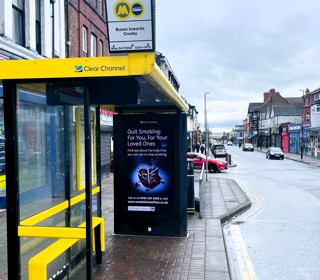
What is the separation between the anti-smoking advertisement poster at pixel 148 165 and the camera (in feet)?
22.7

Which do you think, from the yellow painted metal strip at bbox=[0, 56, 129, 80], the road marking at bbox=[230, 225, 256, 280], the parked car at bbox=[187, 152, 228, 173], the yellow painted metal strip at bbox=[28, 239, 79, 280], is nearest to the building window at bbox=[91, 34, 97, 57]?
the parked car at bbox=[187, 152, 228, 173]

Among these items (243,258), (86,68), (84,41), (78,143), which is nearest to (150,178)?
(243,258)

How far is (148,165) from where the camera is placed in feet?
23.1

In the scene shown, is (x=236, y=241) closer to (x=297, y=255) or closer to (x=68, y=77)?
(x=297, y=255)

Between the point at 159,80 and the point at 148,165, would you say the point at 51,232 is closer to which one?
the point at 159,80

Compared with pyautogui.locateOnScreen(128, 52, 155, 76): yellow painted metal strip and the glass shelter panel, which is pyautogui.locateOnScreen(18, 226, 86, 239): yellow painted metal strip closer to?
the glass shelter panel

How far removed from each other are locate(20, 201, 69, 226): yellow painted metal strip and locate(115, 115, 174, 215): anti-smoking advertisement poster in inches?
89.8

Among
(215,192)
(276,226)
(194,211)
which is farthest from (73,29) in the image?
(276,226)

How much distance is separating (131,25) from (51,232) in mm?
2444

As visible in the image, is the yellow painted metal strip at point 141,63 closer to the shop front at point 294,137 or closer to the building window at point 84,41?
the building window at point 84,41

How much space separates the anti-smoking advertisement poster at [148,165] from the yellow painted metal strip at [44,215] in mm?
2281

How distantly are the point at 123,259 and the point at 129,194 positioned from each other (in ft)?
4.86

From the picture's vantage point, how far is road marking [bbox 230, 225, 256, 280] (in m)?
5.70

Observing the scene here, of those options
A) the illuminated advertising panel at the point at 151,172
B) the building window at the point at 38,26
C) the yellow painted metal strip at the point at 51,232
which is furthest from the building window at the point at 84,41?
the yellow painted metal strip at the point at 51,232
